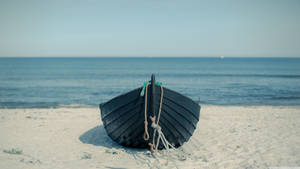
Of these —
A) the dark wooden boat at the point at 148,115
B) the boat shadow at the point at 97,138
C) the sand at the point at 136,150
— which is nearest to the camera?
the sand at the point at 136,150

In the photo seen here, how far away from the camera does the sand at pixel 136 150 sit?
5484 mm

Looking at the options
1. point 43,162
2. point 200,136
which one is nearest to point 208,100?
point 200,136

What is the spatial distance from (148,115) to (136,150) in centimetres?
142

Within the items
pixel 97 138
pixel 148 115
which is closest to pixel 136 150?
pixel 148 115

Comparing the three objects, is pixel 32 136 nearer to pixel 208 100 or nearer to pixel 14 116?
pixel 14 116

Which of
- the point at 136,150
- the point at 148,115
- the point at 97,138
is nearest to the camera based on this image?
the point at 148,115

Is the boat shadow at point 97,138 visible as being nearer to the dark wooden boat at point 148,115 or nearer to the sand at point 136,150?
the sand at point 136,150

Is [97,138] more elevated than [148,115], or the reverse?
[148,115]

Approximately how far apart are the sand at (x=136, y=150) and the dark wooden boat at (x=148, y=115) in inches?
18.8

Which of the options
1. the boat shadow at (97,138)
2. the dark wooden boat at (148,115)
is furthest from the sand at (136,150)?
the dark wooden boat at (148,115)

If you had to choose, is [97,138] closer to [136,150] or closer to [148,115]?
[136,150]

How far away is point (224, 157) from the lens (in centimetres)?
594

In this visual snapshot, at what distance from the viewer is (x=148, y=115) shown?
5543 millimetres

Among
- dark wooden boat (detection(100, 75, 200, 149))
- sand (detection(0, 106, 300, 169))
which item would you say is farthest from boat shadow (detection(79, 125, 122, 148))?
dark wooden boat (detection(100, 75, 200, 149))
